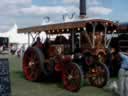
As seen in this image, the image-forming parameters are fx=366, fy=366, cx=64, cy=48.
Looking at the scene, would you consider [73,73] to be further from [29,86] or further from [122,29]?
[122,29]

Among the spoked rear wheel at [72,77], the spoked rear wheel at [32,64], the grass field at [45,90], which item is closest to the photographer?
the grass field at [45,90]

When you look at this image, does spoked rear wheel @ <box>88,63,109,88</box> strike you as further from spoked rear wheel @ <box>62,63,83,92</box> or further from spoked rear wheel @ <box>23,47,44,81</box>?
spoked rear wheel @ <box>23,47,44,81</box>

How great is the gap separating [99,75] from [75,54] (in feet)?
3.37

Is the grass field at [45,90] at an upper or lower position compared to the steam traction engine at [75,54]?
lower

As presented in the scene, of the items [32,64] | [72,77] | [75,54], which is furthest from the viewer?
[32,64]

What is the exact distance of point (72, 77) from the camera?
10828 millimetres

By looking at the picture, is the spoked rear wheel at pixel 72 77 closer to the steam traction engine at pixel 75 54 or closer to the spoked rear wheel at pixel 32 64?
the steam traction engine at pixel 75 54

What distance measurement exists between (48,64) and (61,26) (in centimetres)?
134

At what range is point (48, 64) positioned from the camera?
39.5ft

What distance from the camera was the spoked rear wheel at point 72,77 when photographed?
10.5 metres

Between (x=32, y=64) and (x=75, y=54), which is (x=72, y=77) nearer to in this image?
(x=75, y=54)

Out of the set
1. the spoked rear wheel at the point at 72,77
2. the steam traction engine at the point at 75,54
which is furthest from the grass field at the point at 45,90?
the steam traction engine at the point at 75,54

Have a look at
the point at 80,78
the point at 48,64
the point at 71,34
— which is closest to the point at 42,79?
the point at 48,64

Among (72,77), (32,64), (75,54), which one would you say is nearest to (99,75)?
(75,54)
